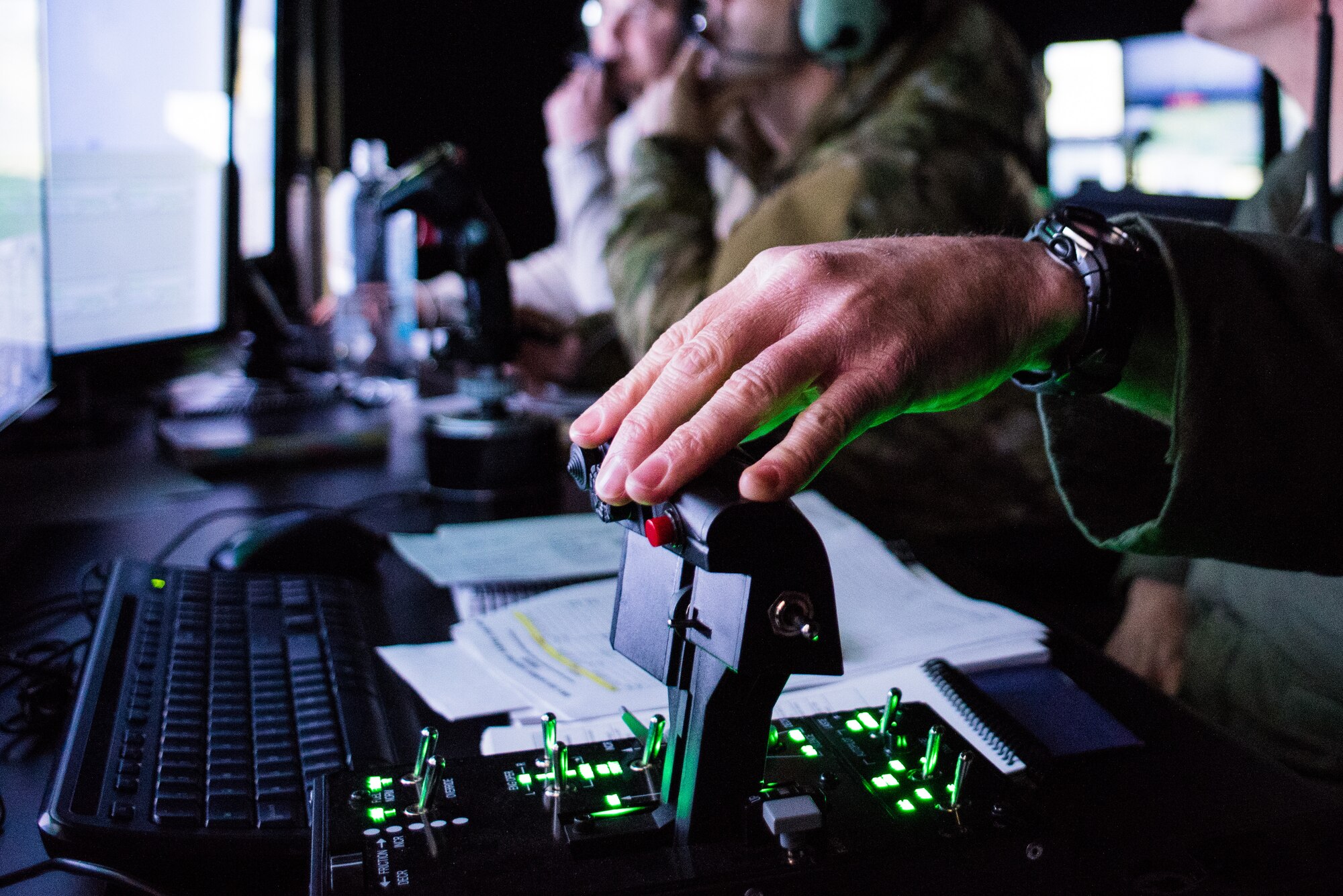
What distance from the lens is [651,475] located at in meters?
0.45

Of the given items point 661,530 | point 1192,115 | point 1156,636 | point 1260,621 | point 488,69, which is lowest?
point 1156,636

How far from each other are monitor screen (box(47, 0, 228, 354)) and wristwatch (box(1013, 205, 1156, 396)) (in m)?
0.96

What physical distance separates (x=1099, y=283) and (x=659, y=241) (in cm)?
106

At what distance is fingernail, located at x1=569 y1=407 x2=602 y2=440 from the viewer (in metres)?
0.51

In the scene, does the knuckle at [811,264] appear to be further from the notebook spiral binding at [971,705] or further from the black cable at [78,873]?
the black cable at [78,873]

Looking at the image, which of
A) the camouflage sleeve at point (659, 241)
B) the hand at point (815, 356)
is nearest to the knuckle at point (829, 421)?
the hand at point (815, 356)

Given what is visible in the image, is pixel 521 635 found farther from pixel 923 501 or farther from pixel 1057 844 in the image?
pixel 923 501

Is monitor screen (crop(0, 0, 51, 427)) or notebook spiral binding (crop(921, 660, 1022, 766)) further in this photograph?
monitor screen (crop(0, 0, 51, 427))

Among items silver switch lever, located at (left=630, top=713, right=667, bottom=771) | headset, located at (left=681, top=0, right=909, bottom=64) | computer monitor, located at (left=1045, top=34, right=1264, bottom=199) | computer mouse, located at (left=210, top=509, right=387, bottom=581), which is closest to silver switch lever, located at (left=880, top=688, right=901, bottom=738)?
silver switch lever, located at (left=630, top=713, right=667, bottom=771)

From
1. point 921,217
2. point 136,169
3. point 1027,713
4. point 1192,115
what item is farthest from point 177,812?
point 1192,115

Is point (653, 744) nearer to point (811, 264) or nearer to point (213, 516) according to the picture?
point (811, 264)

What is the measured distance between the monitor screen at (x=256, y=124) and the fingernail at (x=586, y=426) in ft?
4.45

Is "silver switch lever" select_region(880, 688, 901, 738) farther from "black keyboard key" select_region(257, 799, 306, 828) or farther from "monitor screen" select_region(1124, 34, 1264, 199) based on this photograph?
"monitor screen" select_region(1124, 34, 1264, 199)

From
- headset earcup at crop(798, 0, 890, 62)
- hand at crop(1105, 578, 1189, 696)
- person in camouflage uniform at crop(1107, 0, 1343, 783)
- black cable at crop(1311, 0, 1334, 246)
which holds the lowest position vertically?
hand at crop(1105, 578, 1189, 696)
